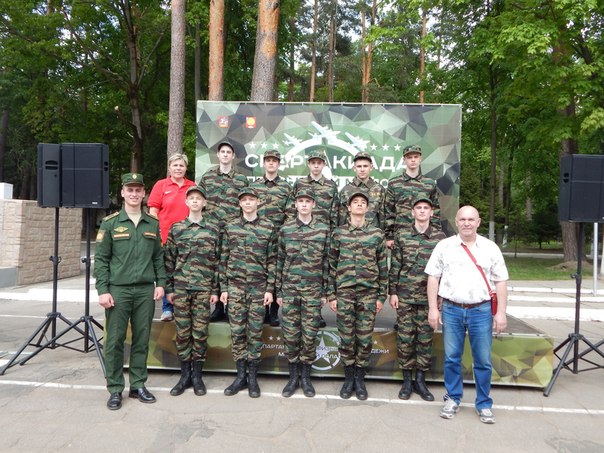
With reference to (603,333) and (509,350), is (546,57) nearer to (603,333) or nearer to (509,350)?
(603,333)

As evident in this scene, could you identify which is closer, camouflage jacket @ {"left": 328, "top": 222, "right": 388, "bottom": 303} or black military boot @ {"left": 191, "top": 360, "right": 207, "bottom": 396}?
camouflage jacket @ {"left": 328, "top": 222, "right": 388, "bottom": 303}

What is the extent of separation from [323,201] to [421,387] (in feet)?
6.61

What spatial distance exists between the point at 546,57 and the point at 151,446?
12.3 m

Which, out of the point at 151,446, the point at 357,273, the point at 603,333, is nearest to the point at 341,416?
the point at 357,273

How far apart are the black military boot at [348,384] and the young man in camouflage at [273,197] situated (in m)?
0.93

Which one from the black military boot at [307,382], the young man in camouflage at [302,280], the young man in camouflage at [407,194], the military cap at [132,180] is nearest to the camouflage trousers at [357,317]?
the young man in camouflage at [302,280]

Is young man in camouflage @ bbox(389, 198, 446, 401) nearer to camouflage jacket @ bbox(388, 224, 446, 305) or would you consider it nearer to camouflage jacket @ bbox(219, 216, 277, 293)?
camouflage jacket @ bbox(388, 224, 446, 305)

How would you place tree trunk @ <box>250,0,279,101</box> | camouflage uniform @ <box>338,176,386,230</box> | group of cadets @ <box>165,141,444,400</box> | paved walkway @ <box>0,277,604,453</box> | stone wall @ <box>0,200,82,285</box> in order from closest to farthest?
paved walkway @ <box>0,277,604,453</box>, group of cadets @ <box>165,141,444,400</box>, camouflage uniform @ <box>338,176,386,230</box>, tree trunk @ <box>250,0,279,101</box>, stone wall @ <box>0,200,82,285</box>

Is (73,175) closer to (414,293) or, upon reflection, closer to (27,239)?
(414,293)

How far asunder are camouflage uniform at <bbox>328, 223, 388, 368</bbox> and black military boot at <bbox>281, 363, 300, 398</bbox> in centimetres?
49

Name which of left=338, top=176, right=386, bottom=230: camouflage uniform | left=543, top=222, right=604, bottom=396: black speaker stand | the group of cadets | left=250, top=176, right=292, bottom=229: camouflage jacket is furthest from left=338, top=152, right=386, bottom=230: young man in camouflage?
left=543, top=222, right=604, bottom=396: black speaker stand

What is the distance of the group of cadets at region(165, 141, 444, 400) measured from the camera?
3.78m

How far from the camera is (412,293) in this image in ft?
12.5

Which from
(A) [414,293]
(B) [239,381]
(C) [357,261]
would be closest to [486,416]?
(A) [414,293]
